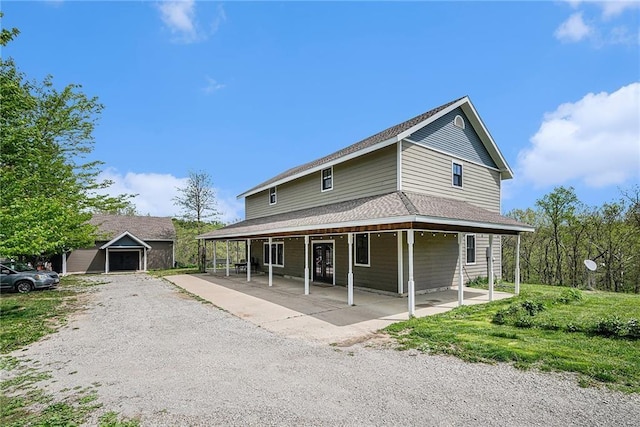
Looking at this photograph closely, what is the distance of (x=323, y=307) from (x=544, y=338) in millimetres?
5457

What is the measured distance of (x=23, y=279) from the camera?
13.8 metres

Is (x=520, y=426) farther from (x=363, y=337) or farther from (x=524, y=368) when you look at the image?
(x=363, y=337)

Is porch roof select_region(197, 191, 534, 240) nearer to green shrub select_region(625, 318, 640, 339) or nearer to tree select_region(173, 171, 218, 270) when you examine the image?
green shrub select_region(625, 318, 640, 339)

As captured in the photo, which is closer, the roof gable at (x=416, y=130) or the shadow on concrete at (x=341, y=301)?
the shadow on concrete at (x=341, y=301)

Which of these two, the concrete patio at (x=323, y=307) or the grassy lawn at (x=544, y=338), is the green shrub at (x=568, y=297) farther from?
the concrete patio at (x=323, y=307)

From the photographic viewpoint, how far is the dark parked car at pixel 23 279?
13453 millimetres

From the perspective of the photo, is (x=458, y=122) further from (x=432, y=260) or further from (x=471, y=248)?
(x=432, y=260)

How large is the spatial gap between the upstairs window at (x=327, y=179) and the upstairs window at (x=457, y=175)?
5250 millimetres

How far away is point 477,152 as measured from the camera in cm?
1437

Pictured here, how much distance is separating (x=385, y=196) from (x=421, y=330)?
16.9 feet

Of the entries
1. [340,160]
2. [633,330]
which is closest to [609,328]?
[633,330]

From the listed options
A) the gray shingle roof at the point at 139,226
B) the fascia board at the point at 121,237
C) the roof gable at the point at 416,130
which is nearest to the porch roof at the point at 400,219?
the roof gable at the point at 416,130

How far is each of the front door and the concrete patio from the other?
75 cm

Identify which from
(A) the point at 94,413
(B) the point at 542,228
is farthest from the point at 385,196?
(B) the point at 542,228
